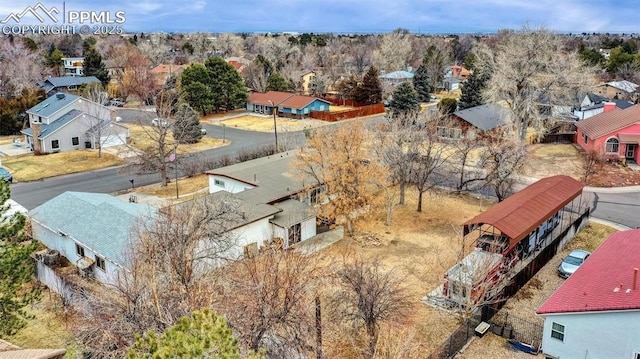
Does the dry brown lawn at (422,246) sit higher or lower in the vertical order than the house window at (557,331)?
lower

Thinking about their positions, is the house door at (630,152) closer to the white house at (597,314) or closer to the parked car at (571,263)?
the parked car at (571,263)

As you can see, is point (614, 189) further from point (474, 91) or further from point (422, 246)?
point (474, 91)

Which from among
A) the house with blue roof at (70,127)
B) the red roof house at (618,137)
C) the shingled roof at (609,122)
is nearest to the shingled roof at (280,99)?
the house with blue roof at (70,127)

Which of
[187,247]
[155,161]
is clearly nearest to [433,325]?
[187,247]

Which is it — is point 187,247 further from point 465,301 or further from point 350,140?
point 350,140

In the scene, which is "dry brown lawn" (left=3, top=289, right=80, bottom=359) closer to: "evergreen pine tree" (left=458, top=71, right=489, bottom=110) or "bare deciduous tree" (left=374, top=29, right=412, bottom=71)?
"evergreen pine tree" (left=458, top=71, right=489, bottom=110)

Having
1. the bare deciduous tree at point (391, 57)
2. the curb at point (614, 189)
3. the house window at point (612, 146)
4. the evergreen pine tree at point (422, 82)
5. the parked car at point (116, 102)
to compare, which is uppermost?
the bare deciduous tree at point (391, 57)

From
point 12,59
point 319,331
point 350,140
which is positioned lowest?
point 319,331
